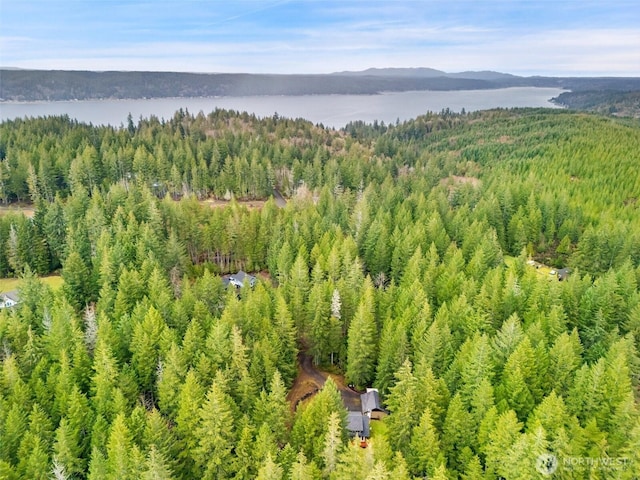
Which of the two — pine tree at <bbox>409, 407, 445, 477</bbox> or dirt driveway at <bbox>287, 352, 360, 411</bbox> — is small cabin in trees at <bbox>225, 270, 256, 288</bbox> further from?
pine tree at <bbox>409, 407, 445, 477</bbox>

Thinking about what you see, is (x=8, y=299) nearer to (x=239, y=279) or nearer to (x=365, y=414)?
(x=239, y=279)

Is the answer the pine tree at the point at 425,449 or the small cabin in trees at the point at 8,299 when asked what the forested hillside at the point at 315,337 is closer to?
the pine tree at the point at 425,449

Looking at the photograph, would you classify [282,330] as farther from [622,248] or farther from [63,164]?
[63,164]

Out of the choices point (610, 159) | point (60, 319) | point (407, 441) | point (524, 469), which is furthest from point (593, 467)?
point (610, 159)

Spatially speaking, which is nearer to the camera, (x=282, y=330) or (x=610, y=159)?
(x=282, y=330)

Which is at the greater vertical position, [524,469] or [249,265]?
[524,469]
